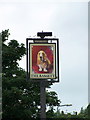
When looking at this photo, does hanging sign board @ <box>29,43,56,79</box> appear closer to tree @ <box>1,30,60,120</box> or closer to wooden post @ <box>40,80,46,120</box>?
wooden post @ <box>40,80,46,120</box>

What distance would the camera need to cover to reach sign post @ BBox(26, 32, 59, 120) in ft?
80.5

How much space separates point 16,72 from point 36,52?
12.8 m

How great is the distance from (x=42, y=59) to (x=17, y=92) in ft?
32.8

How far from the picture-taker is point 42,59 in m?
24.5

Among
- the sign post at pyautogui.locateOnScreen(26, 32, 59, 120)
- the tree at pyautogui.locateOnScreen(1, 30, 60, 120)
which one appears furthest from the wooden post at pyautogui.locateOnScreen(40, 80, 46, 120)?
the tree at pyautogui.locateOnScreen(1, 30, 60, 120)

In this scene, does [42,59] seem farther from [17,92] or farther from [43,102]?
[17,92]

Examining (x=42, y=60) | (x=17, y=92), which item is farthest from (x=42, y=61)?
(x=17, y=92)

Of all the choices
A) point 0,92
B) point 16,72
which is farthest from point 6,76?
point 0,92

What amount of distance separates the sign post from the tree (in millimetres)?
9431

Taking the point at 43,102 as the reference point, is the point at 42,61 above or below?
above

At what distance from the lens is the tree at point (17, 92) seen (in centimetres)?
3438

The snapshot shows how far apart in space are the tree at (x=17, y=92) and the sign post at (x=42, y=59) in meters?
9.43

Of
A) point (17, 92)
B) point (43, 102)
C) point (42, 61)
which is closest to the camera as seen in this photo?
point (43, 102)

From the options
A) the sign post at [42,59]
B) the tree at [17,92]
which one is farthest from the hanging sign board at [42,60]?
the tree at [17,92]
